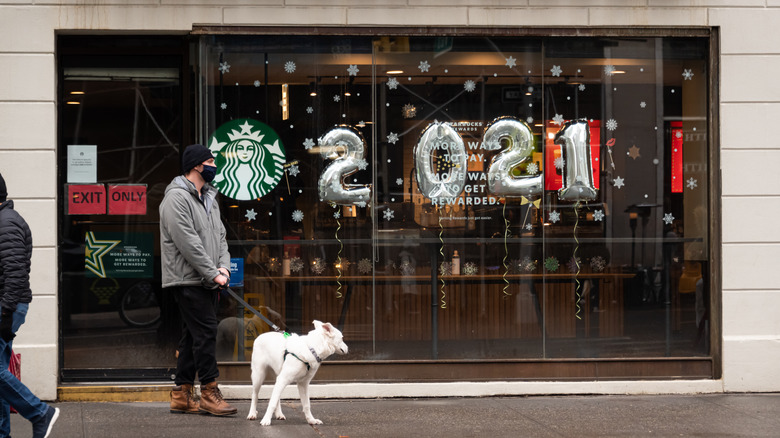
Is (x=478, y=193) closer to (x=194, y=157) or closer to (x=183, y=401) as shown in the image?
(x=194, y=157)

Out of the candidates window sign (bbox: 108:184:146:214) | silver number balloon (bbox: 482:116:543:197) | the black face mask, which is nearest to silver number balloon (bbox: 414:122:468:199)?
silver number balloon (bbox: 482:116:543:197)

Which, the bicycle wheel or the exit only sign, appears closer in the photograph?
the exit only sign

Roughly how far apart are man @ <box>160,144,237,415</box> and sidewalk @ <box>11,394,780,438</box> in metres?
0.31

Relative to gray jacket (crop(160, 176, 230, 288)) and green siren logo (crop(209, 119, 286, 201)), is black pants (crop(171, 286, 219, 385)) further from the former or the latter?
green siren logo (crop(209, 119, 286, 201))

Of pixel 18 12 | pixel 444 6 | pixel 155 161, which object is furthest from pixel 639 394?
pixel 18 12

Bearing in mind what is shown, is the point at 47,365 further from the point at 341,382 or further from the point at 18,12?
the point at 18,12

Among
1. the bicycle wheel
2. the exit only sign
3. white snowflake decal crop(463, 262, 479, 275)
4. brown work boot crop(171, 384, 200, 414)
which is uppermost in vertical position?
the exit only sign

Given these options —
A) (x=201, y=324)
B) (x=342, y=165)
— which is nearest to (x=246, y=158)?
(x=342, y=165)

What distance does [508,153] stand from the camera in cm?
902

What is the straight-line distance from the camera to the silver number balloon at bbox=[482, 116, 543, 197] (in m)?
9.01

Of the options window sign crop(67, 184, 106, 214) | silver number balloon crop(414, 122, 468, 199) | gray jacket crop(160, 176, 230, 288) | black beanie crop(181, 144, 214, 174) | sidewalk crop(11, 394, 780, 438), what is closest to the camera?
sidewalk crop(11, 394, 780, 438)

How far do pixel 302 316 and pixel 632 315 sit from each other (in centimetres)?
320

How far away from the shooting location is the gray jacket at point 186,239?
291 inches

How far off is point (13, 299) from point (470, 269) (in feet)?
14.4
